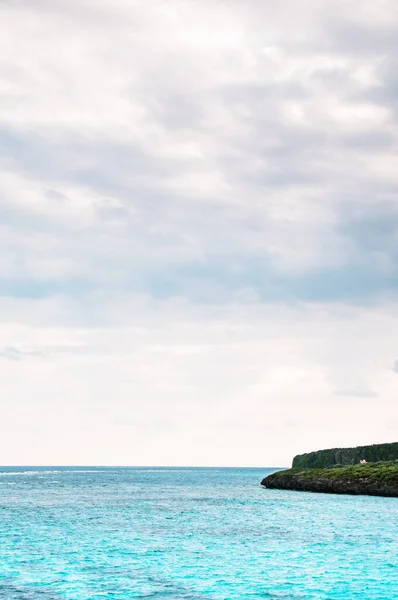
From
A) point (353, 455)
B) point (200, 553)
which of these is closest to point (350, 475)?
point (353, 455)

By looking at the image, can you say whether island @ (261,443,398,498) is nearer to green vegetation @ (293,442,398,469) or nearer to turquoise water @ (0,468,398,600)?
green vegetation @ (293,442,398,469)

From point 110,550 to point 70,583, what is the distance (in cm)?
1416

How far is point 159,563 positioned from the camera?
49.7 metres

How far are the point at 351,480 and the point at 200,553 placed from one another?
79.0 metres

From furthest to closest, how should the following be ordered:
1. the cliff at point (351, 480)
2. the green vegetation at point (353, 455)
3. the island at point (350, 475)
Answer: the green vegetation at point (353, 455) < the island at point (350, 475) < the cliff at point (351, 480)

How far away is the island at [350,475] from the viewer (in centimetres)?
12206

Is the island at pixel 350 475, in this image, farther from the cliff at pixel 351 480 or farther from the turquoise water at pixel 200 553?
the turquoise water at pixel 200 553

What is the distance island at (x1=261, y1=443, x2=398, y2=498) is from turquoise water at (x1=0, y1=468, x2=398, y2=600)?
25.6 metres

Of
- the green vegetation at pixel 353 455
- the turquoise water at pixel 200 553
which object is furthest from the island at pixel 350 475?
the turquoise water at pixel 200 553

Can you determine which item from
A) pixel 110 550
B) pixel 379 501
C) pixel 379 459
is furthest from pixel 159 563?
pixel 379 459

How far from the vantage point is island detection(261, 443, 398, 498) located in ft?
400

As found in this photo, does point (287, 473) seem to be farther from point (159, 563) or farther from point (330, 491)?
point (159, 563)

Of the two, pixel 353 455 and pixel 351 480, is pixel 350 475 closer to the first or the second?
pixel 351 480

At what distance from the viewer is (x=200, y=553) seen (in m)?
55.0
